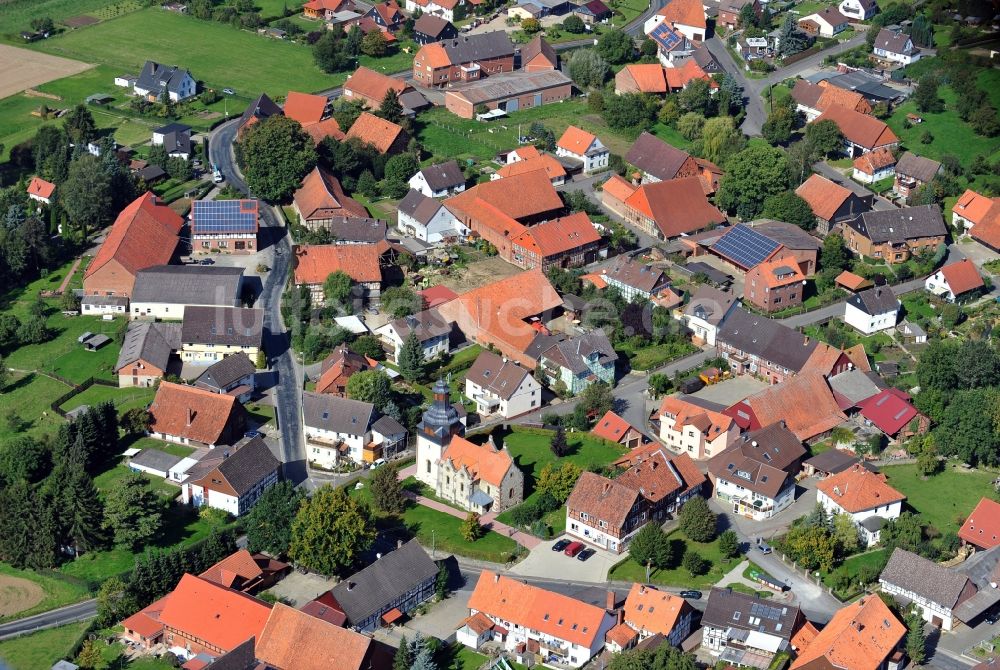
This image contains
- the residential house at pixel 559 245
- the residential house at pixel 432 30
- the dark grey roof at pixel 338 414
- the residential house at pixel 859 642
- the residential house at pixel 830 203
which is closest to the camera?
the residential house at pixel 859 642

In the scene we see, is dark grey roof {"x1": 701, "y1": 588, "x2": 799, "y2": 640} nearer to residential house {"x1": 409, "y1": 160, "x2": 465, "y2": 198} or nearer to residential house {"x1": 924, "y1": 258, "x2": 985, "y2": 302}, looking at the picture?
residential house {"x1": 924, "y1": 258, "x2": 985, "y2": 302}

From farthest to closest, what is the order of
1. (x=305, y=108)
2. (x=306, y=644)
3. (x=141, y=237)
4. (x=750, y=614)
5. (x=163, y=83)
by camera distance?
(x=163, y=83), (x=305, y=108), (x=141, y=237), (x=750, y=614), (x=306, y=644)

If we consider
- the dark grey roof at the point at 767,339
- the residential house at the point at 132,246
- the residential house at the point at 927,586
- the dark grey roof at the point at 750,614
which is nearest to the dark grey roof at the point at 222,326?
the residential house at the point at 132,246

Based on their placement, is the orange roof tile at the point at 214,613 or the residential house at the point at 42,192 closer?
the orange roof tile at the point at 214,613

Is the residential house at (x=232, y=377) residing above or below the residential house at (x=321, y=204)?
above

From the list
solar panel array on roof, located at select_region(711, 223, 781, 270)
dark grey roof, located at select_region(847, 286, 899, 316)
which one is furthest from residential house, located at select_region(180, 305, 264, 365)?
dark grey roof, located at select_region(847, 286, 899, 316)

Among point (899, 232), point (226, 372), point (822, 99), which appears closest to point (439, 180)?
point (226, 372)

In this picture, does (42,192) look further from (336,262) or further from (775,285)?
(775,285)

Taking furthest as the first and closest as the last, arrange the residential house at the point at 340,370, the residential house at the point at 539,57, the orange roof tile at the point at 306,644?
the residential house at the point at 539,57 → the residential house at the point at 340,370 → the orange roof tile at the point at 306,644

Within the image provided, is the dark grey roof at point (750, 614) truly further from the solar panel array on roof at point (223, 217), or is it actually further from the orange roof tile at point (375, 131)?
the orange roof tile at point (375, 131)
